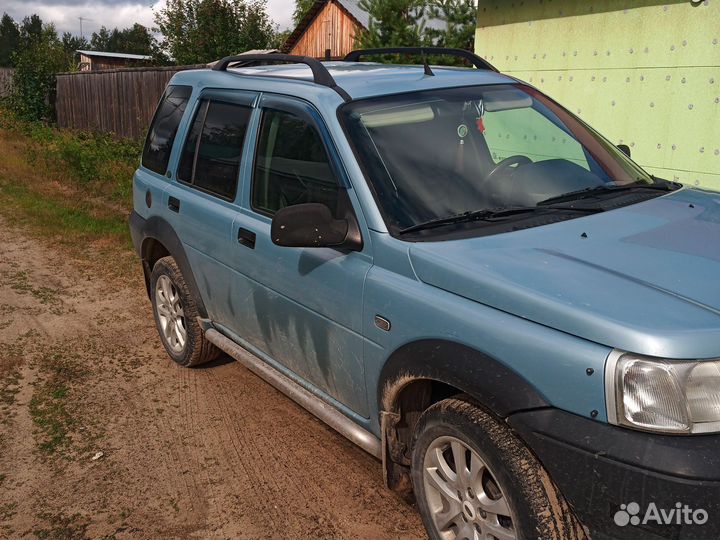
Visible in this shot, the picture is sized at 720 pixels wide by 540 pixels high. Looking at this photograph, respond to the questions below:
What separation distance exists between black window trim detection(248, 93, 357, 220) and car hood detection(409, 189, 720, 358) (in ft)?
2.02

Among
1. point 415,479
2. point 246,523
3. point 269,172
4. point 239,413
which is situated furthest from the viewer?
point 239,413

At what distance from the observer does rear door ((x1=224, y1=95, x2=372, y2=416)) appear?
3.27 meters

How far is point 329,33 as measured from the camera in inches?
1046

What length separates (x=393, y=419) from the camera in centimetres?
312

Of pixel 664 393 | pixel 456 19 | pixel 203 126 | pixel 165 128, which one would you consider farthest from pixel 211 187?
pixel 456 19

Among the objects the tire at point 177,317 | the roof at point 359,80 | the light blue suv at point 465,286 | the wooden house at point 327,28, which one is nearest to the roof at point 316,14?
the wooden house at point 327,28

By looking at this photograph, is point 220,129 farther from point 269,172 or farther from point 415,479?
point 415,479

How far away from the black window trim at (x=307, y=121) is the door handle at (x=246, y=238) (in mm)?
116

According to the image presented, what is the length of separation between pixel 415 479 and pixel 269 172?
176cm

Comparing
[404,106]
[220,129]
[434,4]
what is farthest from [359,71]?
[434,4]

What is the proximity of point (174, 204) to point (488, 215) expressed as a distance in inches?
95.1

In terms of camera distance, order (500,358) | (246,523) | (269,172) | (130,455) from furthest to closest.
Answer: (130,455)
(269,172)
(246,523)
(500,358)

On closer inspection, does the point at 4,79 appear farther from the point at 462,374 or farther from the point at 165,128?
the point at 462,374

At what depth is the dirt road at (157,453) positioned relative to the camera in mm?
3510
